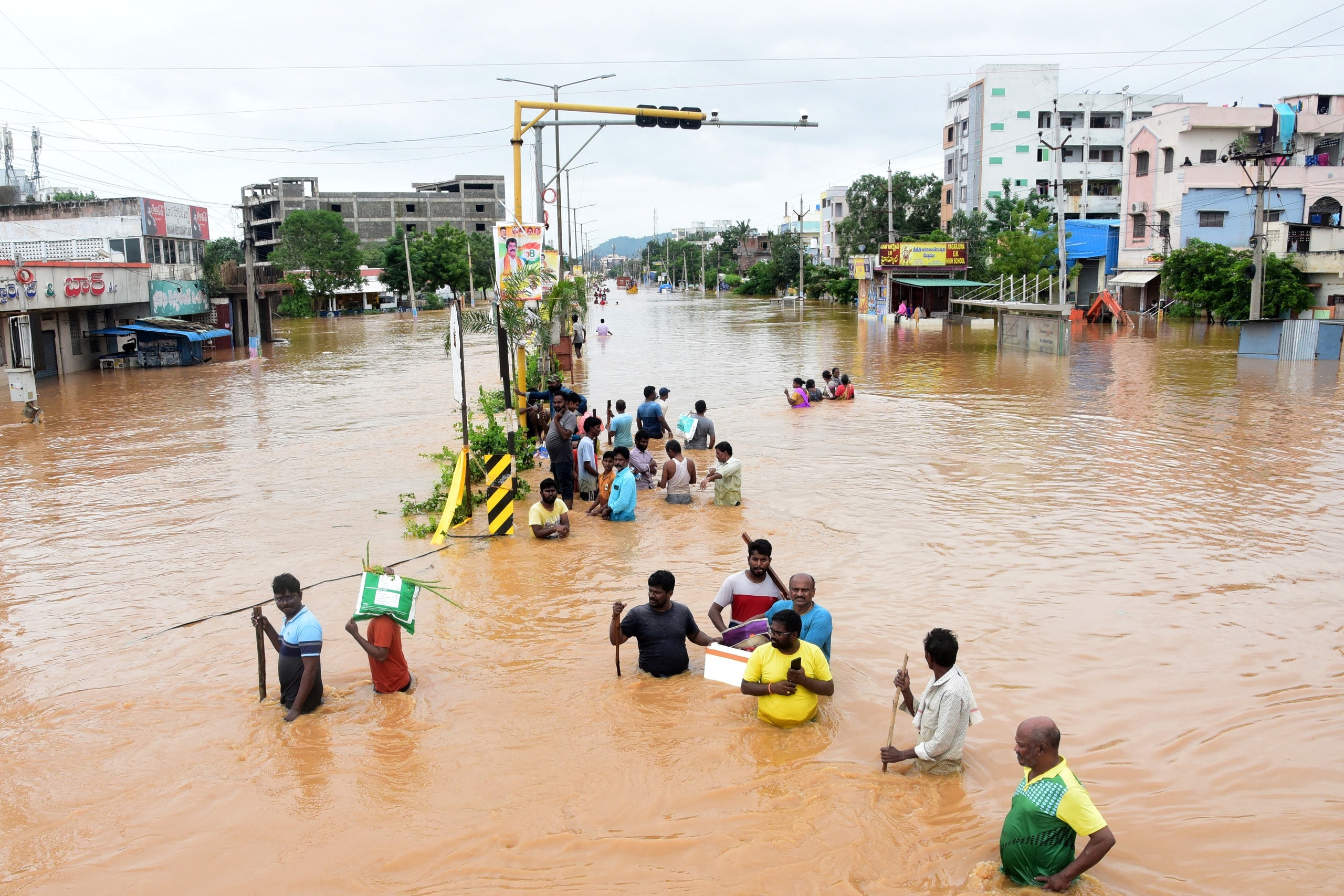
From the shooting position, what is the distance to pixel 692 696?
801 centimetres

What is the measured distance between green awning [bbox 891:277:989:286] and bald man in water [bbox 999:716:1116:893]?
54.1 m

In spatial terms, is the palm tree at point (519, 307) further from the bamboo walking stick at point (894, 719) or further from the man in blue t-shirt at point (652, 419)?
the bamboo walking stick at point (894, 719)

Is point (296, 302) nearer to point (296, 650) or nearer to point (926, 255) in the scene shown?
point (926, 255)

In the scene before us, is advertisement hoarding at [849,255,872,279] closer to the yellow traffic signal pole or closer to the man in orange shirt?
the yellow traffic signal pole

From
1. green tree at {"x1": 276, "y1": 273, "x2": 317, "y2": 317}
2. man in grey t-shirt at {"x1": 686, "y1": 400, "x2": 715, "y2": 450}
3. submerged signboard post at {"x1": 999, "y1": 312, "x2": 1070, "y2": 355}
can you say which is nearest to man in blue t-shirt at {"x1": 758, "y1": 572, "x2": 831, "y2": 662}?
man in grey t-shirt at {"x1": 686, "y1": 400, "x2": 715, "y2": 450}

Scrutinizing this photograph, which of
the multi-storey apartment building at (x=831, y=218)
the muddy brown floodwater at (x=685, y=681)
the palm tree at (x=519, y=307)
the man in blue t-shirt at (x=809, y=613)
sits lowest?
the muddy brown floodwater at (x=685, y=681)

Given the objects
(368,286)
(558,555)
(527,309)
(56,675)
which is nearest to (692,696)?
(558,555)

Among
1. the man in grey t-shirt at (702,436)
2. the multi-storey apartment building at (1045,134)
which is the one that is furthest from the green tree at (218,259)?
the multi-storey apartment building at (1045,134)

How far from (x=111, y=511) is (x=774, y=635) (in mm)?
12498

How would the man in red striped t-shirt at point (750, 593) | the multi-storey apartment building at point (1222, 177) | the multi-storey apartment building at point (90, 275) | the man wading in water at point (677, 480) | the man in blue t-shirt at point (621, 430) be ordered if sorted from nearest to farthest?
the man in red striped t-shirt at point (750, 593) → the man wading in water at point (677, 480) → the man in blue t-shirt at point (621, 430) → the multi-storey apartment building at point (90, 275) → the multi-storey apartment building at point (1222, 177)

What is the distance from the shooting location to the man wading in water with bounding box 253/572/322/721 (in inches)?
297

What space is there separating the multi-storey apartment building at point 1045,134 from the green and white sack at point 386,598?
71.5 metres

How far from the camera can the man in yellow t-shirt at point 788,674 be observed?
23.0 feet

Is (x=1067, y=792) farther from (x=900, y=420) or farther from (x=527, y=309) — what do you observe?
(x=900, y=420)
